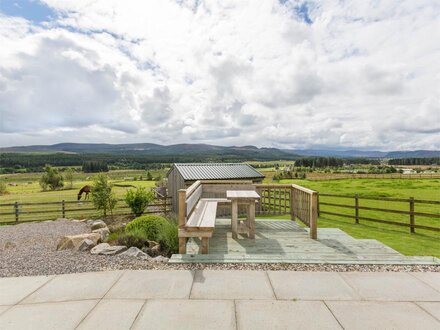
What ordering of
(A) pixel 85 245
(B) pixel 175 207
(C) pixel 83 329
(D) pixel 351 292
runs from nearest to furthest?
(C) pixel 83 329 < (D) pixel 351 292 < (A) pixel 85 245 < (B) pixel 175 207

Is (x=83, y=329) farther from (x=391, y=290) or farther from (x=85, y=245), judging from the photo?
(x=391, y=290)

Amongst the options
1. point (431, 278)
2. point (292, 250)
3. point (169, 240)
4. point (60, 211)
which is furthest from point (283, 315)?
point (60, 211)

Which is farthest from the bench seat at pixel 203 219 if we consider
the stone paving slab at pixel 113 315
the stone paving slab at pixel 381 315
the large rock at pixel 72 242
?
the large rock at pixel 72 242

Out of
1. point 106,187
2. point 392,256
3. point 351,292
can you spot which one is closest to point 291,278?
point 351,292

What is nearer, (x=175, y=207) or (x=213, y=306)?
(x=213, y=306)

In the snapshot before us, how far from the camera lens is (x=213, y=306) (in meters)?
3.43

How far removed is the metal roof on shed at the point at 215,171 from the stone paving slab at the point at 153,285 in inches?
445

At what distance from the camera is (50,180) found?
4562cm

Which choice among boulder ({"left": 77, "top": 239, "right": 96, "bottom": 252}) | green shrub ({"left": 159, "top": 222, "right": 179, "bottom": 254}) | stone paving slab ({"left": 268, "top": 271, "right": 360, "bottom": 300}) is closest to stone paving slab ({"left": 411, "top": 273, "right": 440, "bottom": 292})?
stone paving slab ({"left": 268, "top": 271, "right": 360, "bottom": 300})

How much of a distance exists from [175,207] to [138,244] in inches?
432

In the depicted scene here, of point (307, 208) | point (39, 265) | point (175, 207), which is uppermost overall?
point (307, 208)

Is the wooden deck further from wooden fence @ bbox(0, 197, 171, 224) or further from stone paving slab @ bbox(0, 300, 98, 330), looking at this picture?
wooden fence @ bbox(0, 197, 171, 224)

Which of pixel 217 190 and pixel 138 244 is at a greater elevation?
pixel 217 190

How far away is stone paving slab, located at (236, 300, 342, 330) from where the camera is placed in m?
3.03
